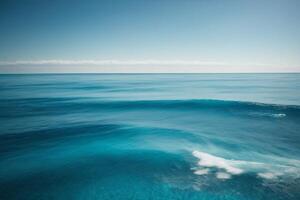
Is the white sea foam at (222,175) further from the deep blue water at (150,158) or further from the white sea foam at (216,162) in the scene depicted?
the white sea foam at (216,162)

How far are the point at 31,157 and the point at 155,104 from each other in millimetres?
18660

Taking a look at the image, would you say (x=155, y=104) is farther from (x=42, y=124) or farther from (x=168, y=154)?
(x=168, y=154)

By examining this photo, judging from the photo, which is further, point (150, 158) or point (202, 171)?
point (150, 158)

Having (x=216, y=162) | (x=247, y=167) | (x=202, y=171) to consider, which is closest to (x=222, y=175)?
(x=202, y=171)

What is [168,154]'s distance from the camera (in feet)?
34.3

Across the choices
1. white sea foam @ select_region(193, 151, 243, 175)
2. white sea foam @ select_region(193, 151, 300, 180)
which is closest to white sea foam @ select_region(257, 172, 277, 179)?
white sea foam @ select_region(193, 151, 300, 180)

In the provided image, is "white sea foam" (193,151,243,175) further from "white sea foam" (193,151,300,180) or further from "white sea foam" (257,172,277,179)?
"white sea foam" (257,172,277,179)

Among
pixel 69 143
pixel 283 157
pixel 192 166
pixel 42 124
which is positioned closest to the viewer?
pixel 192 166

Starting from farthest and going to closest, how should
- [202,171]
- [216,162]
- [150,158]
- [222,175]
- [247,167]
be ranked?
[150,158], [216,162], [247,167], [202,171], [222,175]

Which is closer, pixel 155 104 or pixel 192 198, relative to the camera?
pixel 192 198

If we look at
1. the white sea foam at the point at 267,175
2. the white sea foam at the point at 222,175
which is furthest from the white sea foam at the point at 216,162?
the white sea foam at the point at 267,175

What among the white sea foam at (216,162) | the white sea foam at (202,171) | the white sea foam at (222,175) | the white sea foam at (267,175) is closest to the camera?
the white sea foam at (267,175)

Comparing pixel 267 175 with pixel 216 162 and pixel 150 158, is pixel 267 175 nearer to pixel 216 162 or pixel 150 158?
pixel 216 162

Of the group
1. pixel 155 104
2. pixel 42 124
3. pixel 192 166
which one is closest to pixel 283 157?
pixel 192 166
